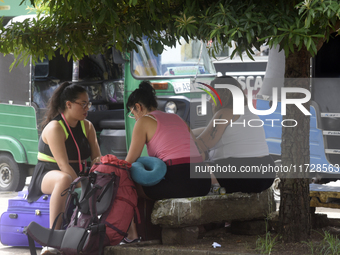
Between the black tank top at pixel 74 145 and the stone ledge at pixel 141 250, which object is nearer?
the stone ledge at pixel 141 250

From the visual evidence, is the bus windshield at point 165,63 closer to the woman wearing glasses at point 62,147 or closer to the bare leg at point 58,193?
the woman wearing glasses at point 62,147

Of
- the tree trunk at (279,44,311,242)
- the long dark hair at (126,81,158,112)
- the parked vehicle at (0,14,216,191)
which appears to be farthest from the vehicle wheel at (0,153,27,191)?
the tree trunk at (279,44,311,242)

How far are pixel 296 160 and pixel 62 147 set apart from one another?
2134mm

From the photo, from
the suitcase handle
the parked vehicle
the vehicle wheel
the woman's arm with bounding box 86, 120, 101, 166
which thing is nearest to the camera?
the suitcase handle

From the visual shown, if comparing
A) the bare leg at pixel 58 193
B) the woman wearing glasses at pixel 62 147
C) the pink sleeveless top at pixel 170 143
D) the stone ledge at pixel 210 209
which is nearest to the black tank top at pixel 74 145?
the woman wearing glasses at pixel 62 147

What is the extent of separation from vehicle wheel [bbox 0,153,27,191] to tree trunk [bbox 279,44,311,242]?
6.02 metres

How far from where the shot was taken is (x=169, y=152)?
14.4 feet

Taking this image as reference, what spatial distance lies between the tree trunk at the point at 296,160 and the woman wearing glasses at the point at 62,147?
1806 mm

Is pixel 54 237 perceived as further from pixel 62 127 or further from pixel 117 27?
pixel 117 27

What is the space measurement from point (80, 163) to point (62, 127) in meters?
0.41

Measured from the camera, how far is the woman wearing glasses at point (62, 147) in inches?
178

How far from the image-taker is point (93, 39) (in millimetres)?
4641

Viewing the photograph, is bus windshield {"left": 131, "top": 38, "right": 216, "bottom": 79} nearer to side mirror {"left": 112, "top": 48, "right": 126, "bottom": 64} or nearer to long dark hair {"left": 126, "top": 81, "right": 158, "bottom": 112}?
side mirror {"left": 112, "top": 48, "right": 126, "bottom": 64}

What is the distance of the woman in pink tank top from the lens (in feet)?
14.2
